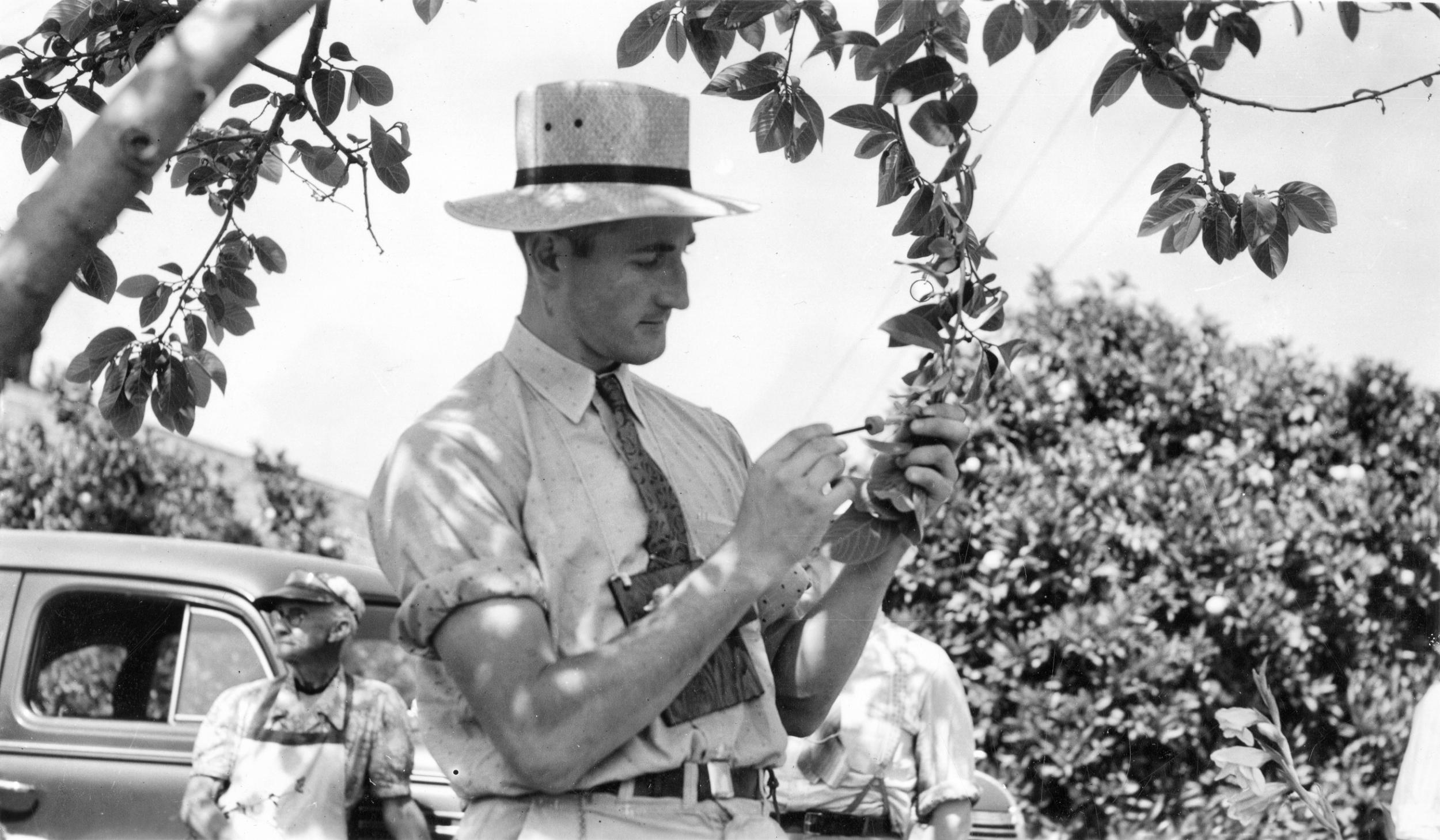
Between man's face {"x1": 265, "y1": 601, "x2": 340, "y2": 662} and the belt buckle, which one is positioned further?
man's face {"x1": 265, "y1": 601, "x2": 340, "y2": 662}

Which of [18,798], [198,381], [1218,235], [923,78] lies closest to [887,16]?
[923,78]

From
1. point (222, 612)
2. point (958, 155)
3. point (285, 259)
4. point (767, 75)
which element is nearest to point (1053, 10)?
point (958, 155)

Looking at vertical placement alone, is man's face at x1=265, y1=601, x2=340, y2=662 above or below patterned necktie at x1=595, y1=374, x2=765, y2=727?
above

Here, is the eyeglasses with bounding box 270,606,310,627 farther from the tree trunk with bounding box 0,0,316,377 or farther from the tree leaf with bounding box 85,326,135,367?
the tree trunk with bounding box 0,0,316,377

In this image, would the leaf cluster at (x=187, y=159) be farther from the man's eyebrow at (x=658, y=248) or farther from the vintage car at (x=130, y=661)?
the vintage car at (x=130, y=661)

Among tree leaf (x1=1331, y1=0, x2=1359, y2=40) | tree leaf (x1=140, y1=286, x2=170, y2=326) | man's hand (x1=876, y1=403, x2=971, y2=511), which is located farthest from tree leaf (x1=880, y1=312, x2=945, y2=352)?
tree leaf (x1=140, y1=286, x2=170, y2=326)

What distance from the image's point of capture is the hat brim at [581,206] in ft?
6.79

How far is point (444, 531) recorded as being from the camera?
189 centimetres

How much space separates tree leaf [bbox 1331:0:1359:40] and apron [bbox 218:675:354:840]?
3395 millimetres

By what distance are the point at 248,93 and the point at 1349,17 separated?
6.74 feet

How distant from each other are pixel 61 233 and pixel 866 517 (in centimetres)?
110

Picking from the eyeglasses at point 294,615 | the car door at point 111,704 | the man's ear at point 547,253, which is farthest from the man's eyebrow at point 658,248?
the car door at point 111,704

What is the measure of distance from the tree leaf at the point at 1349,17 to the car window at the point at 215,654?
375 centimetres

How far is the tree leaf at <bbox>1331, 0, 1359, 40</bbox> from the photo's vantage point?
94.5 inches
